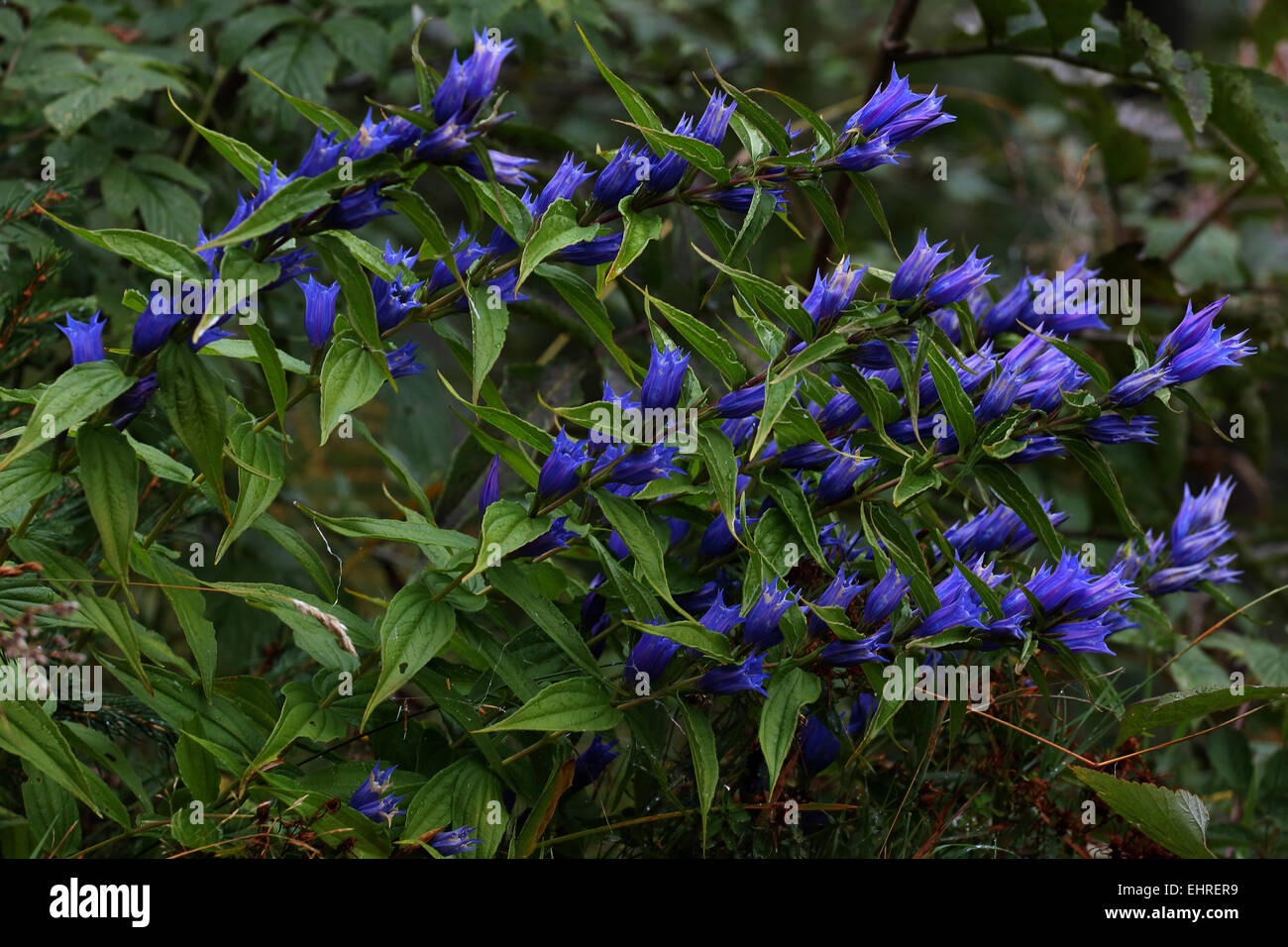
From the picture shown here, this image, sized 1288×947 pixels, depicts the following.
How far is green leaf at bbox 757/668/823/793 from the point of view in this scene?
0.96m

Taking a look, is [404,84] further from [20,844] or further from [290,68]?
[20,844]

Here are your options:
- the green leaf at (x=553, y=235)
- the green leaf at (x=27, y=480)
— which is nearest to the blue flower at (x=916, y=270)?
the green leaf at (x=553, y=235)

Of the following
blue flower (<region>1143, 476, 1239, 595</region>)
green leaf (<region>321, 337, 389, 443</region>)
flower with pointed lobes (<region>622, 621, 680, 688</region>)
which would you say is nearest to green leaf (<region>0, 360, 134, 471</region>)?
green leaf (<region>321, 337, 389, 443</region>)

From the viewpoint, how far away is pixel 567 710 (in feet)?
3.24

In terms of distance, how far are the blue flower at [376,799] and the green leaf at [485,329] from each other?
0.36 metres

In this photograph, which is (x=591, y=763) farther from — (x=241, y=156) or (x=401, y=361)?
(x=241, y=156)

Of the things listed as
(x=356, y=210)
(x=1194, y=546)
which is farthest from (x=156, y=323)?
(x=1194, y=546)

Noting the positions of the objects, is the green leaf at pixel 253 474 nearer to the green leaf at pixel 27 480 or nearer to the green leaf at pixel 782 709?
the green leaf at pixel 27 480

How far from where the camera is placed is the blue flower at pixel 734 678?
101cm

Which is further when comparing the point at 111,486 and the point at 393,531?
the point at 393,531

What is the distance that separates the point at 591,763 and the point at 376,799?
246 millimetres

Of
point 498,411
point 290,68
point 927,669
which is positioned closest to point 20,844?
point 498,411

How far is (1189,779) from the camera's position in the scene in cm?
174
